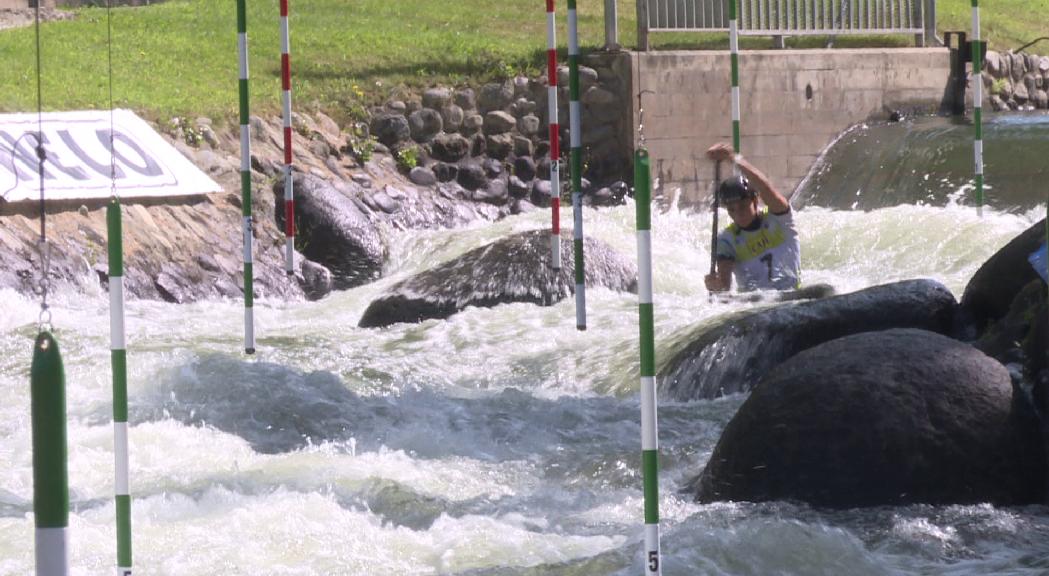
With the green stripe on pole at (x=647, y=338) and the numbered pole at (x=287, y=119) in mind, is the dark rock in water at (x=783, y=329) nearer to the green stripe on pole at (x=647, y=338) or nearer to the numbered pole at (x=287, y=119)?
the numbered pole at (x=287, y=119)

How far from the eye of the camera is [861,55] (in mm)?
16547

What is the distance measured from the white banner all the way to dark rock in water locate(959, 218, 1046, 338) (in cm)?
621

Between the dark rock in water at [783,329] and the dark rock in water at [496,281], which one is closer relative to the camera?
Result: the dark rock in water at [783,329]

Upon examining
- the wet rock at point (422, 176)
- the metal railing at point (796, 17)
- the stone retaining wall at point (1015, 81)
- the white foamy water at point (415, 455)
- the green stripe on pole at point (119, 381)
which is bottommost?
the white foamy water at point (415, 455)

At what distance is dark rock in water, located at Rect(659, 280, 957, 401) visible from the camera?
752 centimetres

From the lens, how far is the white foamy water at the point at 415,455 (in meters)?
5.34

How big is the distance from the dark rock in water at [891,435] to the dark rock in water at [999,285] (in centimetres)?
163

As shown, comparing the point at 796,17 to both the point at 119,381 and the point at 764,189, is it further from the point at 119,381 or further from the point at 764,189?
the point at 119,381

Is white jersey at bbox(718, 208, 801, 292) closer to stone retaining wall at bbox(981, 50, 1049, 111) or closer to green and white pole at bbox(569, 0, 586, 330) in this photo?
green and white pole at bbox(569, 0, 586, 330)

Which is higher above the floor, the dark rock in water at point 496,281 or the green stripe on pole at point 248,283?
the green stripe on pole at point 248,283

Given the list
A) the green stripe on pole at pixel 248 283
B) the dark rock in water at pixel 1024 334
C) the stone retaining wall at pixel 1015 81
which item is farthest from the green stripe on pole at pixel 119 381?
the stone retaining wall at pixel 1015 81

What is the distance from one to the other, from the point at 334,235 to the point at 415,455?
6.12 m

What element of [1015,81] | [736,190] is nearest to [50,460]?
[736,190]

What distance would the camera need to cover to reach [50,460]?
3.03 m
